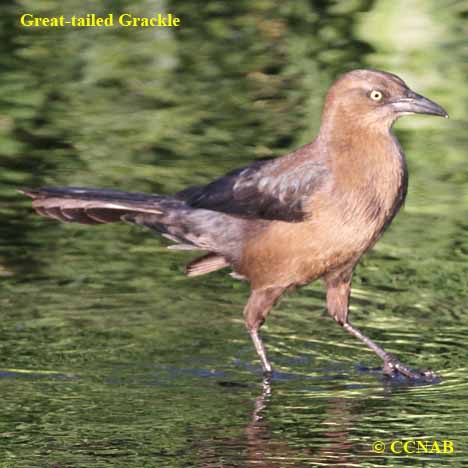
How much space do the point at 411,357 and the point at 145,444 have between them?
2.02 meters

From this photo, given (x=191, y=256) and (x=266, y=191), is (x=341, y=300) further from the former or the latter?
(x=191, y=256)

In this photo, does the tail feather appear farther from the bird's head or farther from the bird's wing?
the bird's head

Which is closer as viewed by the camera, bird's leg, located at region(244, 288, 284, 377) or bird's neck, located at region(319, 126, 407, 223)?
bird's neck, located at region(319, 126, 407, 223)

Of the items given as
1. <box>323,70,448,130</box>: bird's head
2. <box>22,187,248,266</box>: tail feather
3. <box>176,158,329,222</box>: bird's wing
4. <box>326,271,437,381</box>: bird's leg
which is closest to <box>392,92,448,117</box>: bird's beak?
<box>323,70,448,130</box>: bird's head

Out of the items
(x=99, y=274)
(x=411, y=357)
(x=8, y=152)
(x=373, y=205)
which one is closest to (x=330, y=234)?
(x=373, y=205)

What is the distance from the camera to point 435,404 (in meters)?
7.55

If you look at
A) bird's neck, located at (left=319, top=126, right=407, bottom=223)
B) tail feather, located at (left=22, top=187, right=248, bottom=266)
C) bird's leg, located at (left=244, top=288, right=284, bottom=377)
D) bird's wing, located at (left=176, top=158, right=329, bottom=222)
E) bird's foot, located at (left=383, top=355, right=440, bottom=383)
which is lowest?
bird's foot, located at (left=383, top=355, right=440, bottom=383)

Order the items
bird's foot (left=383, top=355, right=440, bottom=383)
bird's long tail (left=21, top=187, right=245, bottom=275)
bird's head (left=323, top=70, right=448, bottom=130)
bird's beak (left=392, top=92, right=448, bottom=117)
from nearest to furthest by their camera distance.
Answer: bird's foot (left=383, top=355, right=440, bottom=383), bird's beak (left=392, top=92, right=448, bottom=117), bird's head (left=323, top=70, right=448, bottom=130), bird's long tail (left=21, top=187, right=245, bottom=275)

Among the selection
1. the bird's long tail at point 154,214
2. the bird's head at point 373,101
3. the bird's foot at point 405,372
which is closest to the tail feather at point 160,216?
the bird's long tail at point 154,214

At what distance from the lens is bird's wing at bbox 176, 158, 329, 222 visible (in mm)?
8336

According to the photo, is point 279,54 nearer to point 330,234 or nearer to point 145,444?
point 330,234

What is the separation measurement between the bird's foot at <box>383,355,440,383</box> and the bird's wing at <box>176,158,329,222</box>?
909 mm

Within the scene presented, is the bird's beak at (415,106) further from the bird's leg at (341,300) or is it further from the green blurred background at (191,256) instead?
the green blurred background at (191,256)

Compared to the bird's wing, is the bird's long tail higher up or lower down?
lower down
